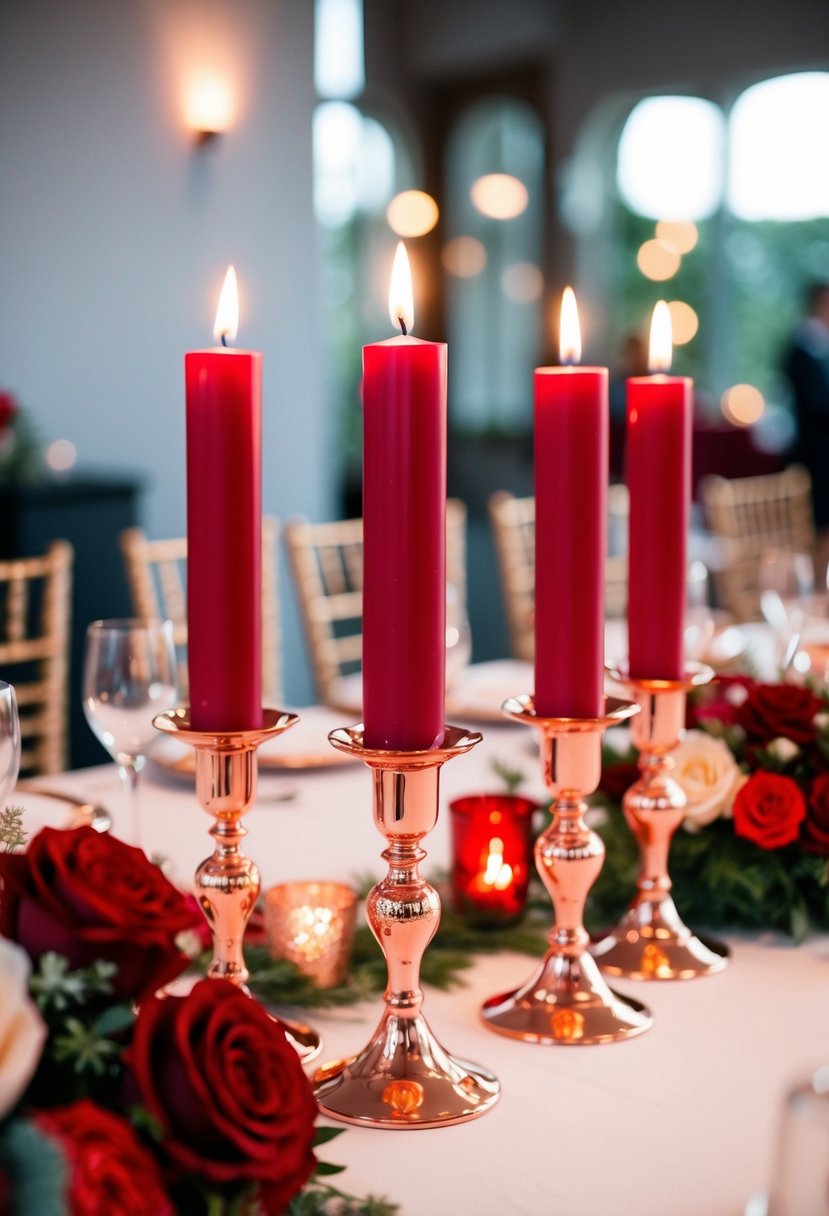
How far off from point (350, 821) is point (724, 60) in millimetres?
8024

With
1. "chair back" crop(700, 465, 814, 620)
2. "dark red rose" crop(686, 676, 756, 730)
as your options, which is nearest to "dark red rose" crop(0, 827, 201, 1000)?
"dark red rose" crop(686, 676, 756, 730)

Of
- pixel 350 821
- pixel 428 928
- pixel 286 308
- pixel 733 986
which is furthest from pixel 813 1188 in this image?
pixel 286 308

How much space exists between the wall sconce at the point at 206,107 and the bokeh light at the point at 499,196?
190 inches

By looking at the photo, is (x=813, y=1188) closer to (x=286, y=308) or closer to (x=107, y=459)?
(x=107, y=459)

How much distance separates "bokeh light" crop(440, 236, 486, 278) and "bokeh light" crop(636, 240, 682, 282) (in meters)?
1.06

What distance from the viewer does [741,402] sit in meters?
9.03

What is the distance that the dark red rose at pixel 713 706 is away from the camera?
109cm

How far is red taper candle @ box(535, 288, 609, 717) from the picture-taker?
2.57 feet

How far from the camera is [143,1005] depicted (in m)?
0.53

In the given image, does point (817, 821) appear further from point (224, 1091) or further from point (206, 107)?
point (206, 107)

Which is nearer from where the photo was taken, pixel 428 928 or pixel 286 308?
pixel 428 928

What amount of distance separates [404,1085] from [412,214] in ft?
29.7


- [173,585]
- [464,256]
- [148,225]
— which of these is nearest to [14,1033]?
[173,585]

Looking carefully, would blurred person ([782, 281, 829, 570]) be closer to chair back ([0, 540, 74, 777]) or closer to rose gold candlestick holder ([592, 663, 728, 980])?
chair back ([0, 540, 74, 777])
